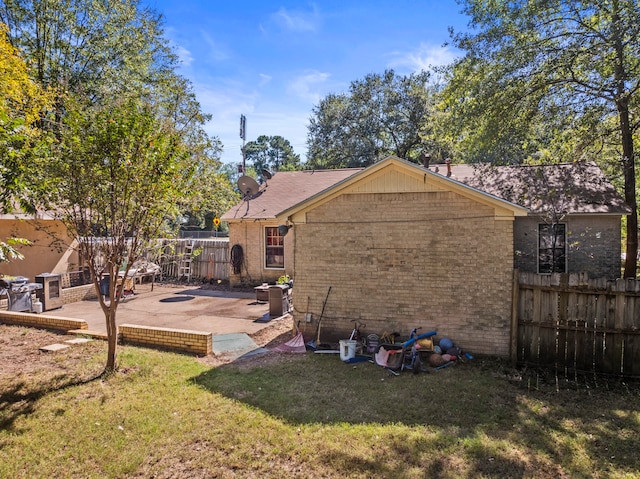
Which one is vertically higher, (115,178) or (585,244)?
(115,178)

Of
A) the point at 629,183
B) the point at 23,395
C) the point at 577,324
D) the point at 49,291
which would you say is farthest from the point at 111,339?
the point at 629,183

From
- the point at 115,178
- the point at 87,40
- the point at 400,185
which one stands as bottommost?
the point at 115,178

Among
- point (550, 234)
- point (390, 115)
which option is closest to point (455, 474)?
point (550, 234)

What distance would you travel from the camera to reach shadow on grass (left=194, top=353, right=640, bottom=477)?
4.22 metres

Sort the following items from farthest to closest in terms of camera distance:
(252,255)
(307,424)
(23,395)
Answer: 1. (252,255)
2. (23,395)
3. (307,424)

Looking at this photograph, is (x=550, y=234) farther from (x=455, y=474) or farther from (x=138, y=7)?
(x=138, y=7)

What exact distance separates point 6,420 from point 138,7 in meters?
23.9

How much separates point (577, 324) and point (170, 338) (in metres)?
7.93

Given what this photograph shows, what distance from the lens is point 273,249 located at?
53.7 feet

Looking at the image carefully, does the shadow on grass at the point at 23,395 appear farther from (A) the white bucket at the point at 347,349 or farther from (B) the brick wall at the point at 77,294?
(B) the brick wall at the point at 77,294

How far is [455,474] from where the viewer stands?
396cm

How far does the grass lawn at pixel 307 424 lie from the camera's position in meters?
4.14

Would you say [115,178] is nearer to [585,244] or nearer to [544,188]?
[544,188]

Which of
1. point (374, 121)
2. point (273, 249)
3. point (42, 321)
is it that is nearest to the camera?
point (42, 321)
